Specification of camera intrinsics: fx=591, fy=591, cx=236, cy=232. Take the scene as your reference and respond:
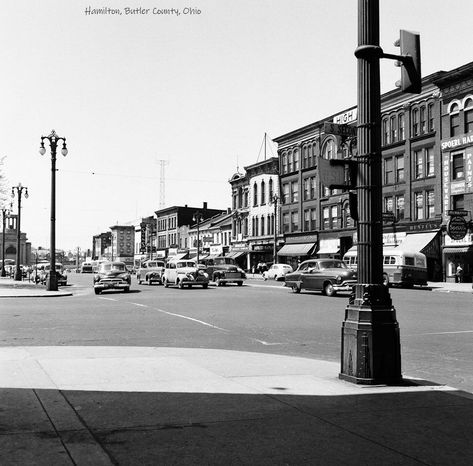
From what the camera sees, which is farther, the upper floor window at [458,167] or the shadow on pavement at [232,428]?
the upper floor window at [458,167]

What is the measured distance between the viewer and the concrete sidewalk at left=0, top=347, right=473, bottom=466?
15.3ft

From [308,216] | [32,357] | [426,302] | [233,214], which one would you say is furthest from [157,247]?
[32,357]

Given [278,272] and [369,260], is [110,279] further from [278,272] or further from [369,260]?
[369,260]

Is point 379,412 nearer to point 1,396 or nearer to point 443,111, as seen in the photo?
point 1,396

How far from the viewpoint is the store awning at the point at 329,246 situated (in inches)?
2288

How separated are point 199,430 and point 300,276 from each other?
25.0 metres

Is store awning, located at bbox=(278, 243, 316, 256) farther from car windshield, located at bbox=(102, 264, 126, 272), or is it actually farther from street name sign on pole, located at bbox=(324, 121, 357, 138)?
street name sign on pole, located at bbox=(324, 121, 357, 138)

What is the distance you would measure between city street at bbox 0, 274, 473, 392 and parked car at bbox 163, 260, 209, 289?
13704mm

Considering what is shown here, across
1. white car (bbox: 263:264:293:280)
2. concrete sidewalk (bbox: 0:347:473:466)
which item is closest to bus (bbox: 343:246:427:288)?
white car (bbox: 263:264:293:280)

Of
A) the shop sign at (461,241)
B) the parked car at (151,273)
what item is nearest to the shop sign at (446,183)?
the shop sign at (461,241)

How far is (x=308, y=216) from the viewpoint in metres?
64.4

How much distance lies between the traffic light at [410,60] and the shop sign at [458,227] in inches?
1416

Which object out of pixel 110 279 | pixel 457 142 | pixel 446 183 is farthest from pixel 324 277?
pixel 457 142

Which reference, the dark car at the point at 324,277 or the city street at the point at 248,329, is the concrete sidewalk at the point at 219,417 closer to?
the city street at the point at 248,329
